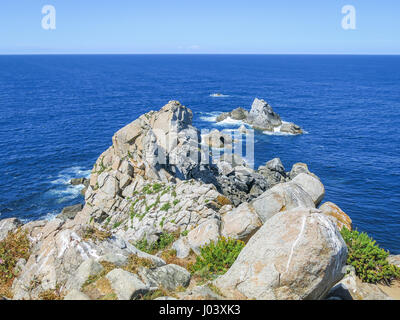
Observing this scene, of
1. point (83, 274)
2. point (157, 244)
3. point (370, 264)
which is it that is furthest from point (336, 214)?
point (83, 274)

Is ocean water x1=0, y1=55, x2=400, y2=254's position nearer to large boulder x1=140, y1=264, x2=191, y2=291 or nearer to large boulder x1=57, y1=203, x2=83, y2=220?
large boulder x1=57, y1=203, x2=83, y2=220

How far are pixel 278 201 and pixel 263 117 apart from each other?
2783 inches

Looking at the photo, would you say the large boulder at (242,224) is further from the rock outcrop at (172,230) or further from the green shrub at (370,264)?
the green shrub at (370,264)

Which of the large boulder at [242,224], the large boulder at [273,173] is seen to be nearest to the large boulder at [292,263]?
the large boulder at [242,224]

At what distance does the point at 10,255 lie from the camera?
18719 mm

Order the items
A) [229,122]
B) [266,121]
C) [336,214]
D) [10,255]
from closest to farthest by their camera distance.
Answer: [10,255] → [336,214] → [266,121] → [229,122]

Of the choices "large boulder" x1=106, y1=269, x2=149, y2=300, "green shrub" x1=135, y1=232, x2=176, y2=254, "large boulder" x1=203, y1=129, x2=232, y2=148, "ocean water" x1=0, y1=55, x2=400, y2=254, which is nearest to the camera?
"large boulder" x1=106, y1=269, x2=149, y2=300

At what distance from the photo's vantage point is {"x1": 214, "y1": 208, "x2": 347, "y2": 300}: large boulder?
495 inches

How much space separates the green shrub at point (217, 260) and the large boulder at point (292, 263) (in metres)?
A: 2.63

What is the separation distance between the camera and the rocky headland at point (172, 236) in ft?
41.7

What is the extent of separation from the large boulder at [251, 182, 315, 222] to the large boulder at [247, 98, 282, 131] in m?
67.4

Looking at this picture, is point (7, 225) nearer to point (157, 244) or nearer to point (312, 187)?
point (157, 244)

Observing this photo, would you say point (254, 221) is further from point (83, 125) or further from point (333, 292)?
point (83, 125)

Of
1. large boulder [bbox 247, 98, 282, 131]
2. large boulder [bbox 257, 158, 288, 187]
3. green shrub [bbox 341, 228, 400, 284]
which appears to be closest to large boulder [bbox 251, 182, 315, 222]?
green shrub [bbox 341, 228, 400, 284]
